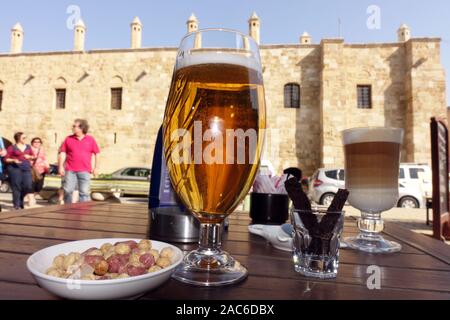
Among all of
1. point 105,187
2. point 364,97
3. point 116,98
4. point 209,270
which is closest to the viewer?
point 209,270

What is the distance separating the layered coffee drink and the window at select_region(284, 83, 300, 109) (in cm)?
1468

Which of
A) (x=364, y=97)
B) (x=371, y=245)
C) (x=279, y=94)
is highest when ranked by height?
(x=279, y=94)

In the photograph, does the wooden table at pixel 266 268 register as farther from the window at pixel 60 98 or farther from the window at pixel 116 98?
the window at pixel 60 98

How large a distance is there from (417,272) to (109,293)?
59 centimetres

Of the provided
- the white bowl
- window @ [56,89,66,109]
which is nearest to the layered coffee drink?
the white bowl

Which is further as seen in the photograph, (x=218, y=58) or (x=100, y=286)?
(x=218, y=58)

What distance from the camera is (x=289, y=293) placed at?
490 mm

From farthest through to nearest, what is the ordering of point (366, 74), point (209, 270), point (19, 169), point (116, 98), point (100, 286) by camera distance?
point (116, 98) < point (366, 74) < point (19, 169) < point (209, 270) < point (100, 286)

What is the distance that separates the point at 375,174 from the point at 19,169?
630 centimetres

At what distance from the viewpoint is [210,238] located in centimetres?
61

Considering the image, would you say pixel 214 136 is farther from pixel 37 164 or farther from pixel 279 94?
pixel 279 94

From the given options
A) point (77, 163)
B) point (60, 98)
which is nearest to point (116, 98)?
point (60, 98)

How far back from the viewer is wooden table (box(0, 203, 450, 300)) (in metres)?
0.48
